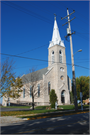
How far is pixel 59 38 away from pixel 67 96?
21.7 meters

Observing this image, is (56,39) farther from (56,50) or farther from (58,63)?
(58,63)

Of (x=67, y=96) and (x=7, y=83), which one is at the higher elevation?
(x=7, y=83)

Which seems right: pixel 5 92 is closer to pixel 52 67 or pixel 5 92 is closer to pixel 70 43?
pixel 70 43

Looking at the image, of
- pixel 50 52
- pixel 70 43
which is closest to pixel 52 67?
pixel 50 52

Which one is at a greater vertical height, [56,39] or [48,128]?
[56,39]

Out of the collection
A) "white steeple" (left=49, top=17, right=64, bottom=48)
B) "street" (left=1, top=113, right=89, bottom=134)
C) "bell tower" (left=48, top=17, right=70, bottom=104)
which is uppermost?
"white steeple" (left=49, top=17, right=64, bottom=48)

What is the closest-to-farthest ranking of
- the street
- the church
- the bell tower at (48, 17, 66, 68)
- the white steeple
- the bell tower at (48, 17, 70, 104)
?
1. the street
2. the church
3. the bell tower at (48, 17, 70, 104)
4. the bell tower at (48, 17, 66, 68)
5. the white steeple

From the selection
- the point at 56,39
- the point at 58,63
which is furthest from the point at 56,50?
the point at 58,63

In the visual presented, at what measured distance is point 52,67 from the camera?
43.3 m

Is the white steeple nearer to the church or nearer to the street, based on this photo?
the church

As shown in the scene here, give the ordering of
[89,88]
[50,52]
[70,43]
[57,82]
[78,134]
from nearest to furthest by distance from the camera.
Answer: [78,134]
[70,43]
[89,88]
[57,82]
[50,52]

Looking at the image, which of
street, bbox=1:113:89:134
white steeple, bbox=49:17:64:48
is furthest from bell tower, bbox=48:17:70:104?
street, bbox=1:113:89:134

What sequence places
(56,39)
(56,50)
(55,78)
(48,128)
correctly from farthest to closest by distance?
1. (56,39)
2. (56,50)
3. (55,78)
4. (48,128)

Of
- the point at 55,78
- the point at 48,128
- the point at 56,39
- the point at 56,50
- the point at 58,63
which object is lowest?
the point at 48,128
